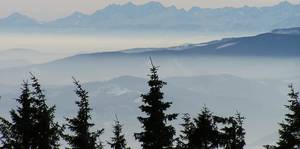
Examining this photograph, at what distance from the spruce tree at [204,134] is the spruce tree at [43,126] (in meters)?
6.17

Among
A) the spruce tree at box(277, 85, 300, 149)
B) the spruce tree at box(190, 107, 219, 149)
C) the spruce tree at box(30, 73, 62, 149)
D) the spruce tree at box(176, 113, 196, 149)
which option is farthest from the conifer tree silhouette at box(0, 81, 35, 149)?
the spruce tree at box(277, 85, 300, 149)

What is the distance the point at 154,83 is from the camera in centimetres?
2498

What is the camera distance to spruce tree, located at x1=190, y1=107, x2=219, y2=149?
89.1 ft

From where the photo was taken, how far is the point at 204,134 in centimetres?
2723

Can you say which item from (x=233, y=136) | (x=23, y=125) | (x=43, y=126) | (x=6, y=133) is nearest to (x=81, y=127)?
(x=43, y=126)

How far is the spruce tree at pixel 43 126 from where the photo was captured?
25.0 metres

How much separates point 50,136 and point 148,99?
4.53 metres

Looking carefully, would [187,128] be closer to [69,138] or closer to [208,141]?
[208,141]

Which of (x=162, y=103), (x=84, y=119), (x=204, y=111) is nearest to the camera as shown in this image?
(x=162, y=103)

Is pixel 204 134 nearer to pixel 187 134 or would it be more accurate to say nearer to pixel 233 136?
pixel 233 136

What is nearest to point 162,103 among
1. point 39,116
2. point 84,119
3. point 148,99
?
point 148,99

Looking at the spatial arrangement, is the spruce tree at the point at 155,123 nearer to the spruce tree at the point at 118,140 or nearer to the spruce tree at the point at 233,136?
the spruce tree at the point at 118,140

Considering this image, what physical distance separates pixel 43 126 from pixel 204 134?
23.7 feet

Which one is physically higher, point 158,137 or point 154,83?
point 154,83
